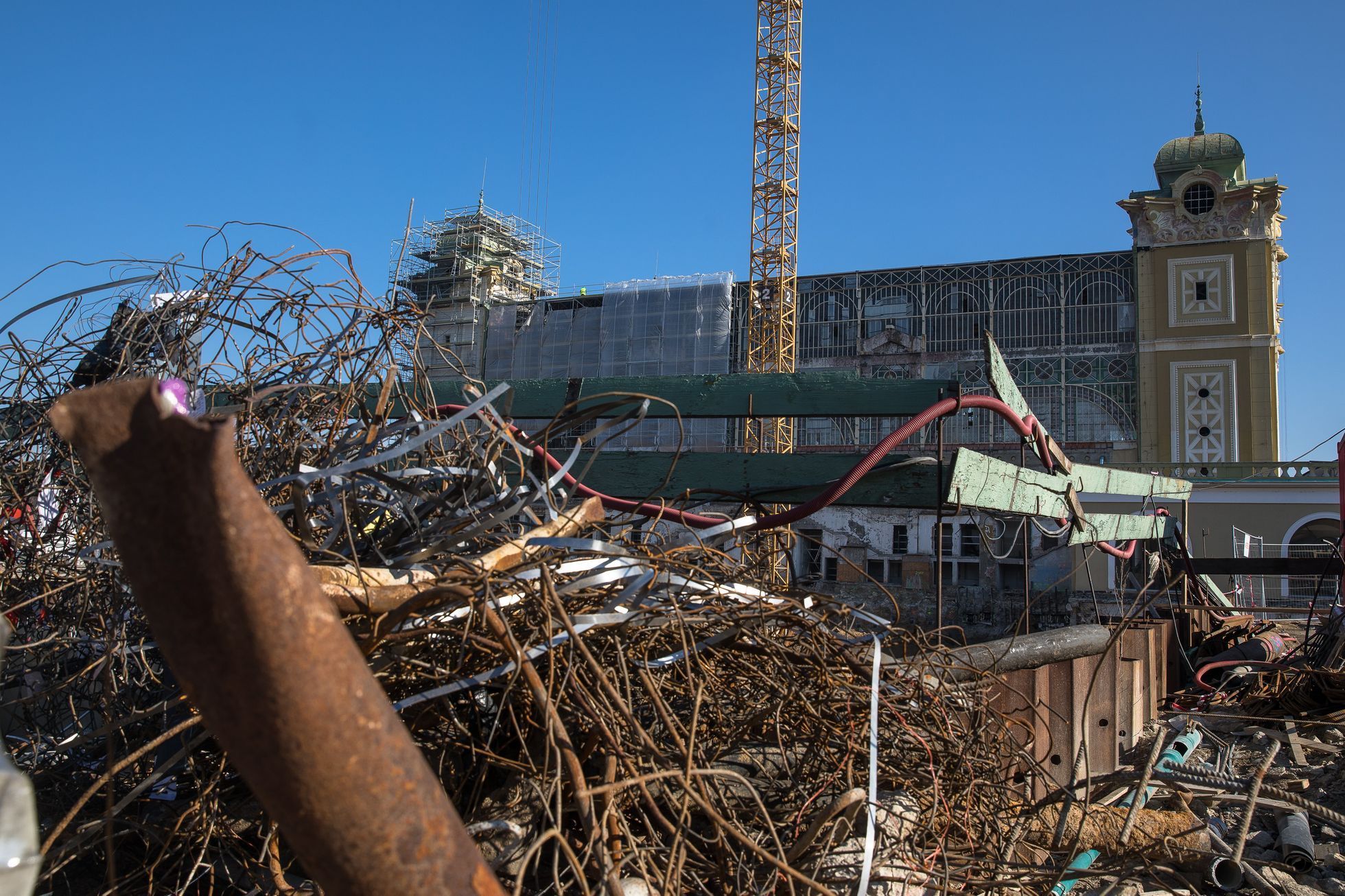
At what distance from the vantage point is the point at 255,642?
2.87ft

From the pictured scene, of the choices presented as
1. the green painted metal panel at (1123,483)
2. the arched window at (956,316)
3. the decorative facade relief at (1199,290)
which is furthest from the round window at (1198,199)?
the green painted metal panel at (1123,483)

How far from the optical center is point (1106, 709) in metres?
4.95

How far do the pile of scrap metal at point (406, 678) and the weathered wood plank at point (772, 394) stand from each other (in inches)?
62.2

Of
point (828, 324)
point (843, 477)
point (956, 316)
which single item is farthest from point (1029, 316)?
point (843, 477)

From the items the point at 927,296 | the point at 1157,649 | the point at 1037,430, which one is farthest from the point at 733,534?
the point at 927,296

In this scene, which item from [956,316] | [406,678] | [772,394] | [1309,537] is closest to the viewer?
[406,678]

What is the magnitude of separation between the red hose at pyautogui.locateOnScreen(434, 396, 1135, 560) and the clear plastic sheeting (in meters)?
32.3

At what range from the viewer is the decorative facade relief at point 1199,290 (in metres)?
33.0

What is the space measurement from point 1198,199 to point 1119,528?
3264cm

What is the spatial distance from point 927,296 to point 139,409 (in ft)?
124

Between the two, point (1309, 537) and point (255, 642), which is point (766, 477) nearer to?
point (255, 642)

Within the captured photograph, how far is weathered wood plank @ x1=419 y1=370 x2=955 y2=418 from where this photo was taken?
14.9 ft

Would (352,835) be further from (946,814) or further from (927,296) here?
(927,296)

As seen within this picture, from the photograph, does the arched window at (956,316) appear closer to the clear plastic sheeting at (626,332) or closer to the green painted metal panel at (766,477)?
the clear plastic sheeting at (626,332)
